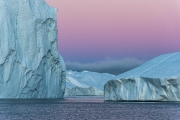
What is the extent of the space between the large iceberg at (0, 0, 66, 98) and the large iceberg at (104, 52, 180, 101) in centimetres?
874

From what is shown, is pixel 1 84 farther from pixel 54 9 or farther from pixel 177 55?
pixel 177 55

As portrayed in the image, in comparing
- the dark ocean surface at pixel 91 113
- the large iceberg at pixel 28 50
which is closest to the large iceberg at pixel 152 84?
the dark ocean surface at pixel 91 113

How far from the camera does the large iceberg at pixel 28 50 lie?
47750 millimetres

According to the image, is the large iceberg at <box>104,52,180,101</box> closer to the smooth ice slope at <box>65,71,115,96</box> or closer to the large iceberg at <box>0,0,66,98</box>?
the large iceberg at <box>0,0,66,98</box>

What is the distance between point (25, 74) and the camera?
159 feet

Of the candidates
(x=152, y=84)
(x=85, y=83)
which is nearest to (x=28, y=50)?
(x=152, y=84)

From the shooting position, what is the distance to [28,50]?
5025cm

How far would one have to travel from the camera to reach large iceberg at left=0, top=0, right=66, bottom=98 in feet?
157

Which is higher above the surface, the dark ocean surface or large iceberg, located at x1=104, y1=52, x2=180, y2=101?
large iceberg, located at x1=104, y1=52, x2=180, y2=101

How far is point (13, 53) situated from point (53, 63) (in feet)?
24.9

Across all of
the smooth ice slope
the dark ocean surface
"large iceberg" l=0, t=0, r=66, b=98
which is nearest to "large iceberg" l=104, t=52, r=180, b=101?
the dark ocean surface

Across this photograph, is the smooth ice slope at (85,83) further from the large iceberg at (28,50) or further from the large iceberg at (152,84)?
the large iceberg at (152,84)

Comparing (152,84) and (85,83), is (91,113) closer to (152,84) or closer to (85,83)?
(152,84)

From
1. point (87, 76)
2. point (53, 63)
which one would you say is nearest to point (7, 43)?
point (53, 63)
